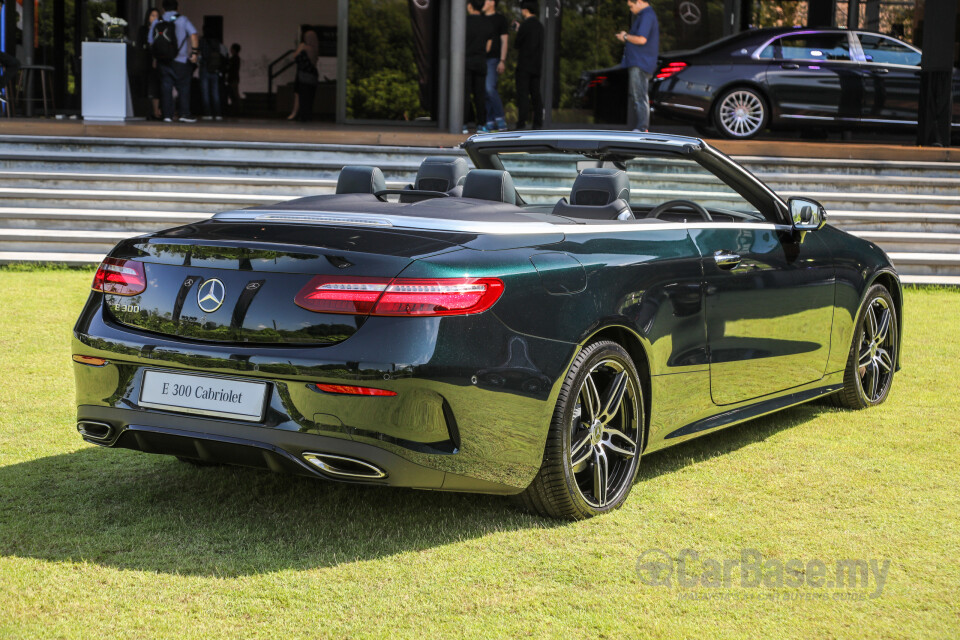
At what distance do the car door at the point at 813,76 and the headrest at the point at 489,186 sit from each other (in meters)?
12.5

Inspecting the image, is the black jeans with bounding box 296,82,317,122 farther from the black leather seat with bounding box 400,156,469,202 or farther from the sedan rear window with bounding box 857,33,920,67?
the black leather seat with bounding box 400,156,469,202

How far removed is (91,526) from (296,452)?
0.85 metres

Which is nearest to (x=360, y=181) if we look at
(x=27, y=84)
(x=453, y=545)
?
(x=453, y=545)

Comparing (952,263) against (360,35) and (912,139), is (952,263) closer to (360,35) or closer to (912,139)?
(912,139)

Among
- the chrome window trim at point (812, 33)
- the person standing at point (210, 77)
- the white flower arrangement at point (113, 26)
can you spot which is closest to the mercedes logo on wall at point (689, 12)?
the chrome window trim at point (812, 33)

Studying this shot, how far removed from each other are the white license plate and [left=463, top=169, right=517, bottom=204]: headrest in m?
1.44

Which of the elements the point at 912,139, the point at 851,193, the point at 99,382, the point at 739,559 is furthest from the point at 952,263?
the point at 99,382

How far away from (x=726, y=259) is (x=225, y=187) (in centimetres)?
913

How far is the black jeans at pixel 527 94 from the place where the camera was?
16594 millimetres

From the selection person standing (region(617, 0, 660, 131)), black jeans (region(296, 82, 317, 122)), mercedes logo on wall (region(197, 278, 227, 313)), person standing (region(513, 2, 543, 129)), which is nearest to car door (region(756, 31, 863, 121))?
person standing (region(617, 0, 660, 131))

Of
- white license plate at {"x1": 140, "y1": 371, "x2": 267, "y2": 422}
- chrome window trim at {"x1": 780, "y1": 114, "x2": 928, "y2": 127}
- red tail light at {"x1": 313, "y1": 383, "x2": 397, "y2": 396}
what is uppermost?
chrome window trim at {"x1": 780, "y1": 114, "x2": 928, "y2": 127}

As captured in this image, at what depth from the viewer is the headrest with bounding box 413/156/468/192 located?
5191 millimetres

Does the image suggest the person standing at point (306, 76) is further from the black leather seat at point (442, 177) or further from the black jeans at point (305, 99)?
the black leather seat at point (442, 177)

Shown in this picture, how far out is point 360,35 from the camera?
20281 millimetres
